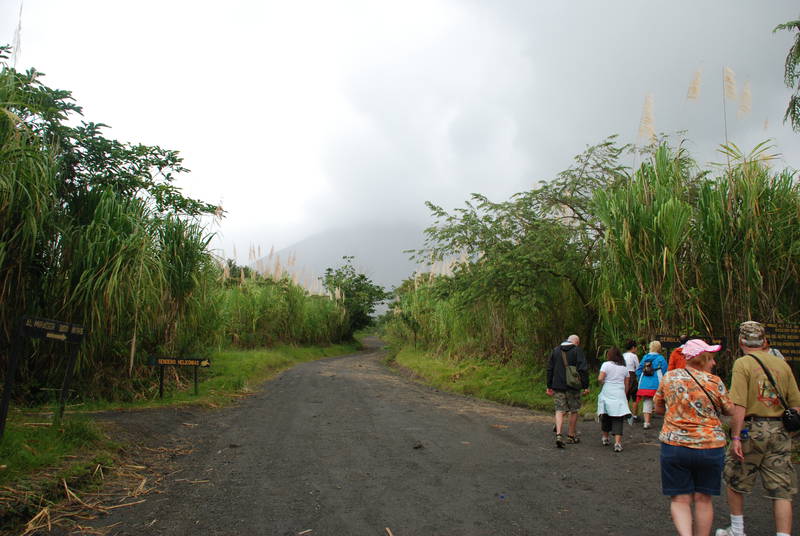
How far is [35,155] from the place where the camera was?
6047 mm

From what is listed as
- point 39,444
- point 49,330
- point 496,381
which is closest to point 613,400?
point 496,381

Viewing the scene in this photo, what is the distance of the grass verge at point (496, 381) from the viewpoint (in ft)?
39.3

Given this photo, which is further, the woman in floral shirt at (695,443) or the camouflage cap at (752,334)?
the camouflage cap at (752,334)

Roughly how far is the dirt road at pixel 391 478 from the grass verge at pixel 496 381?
213 cm

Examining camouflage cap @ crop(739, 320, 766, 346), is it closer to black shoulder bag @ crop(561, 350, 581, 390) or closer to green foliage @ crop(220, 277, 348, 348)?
black shoulder bag @ crop(561, 350, 581, 390)

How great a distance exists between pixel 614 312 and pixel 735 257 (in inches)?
91.0

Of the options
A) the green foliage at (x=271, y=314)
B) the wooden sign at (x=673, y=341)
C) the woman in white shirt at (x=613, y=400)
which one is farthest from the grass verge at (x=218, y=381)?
the wooden sign at (x=673, y=341)

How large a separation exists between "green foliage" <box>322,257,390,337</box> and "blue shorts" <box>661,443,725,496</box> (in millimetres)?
33803

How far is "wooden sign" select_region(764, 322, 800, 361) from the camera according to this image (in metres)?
6.72

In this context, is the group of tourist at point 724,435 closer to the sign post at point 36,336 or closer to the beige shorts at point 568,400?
the beige shorts at point 568,400

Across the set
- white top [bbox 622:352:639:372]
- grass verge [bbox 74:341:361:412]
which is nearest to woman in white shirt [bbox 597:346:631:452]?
→ white top [bbox 622:352:639:372]

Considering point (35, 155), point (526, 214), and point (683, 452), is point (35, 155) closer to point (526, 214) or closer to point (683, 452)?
point (683, 452)

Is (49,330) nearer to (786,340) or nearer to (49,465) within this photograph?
(49,465)

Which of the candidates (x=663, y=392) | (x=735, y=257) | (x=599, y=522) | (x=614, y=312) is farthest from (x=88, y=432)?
(x=735, y=257)
